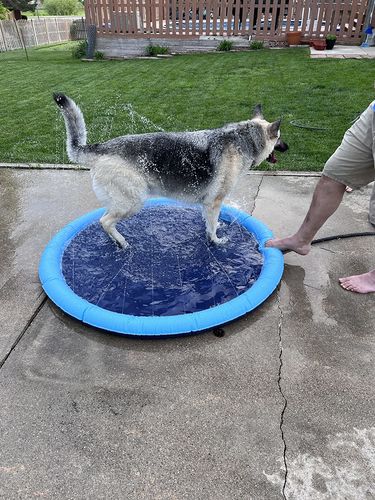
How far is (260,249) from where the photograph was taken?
173 inches

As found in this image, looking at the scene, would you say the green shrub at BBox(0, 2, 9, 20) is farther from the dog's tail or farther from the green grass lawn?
the dog's tail

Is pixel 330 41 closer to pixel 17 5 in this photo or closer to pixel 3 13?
pixel 3 13

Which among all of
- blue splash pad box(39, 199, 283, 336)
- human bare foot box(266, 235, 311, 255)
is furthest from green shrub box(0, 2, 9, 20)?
human bare foot box(266, 235, 311, 255)

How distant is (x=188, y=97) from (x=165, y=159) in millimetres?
7673

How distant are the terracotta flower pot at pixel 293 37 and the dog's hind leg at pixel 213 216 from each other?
1656cm

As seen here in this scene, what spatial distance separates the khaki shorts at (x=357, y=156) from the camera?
3.37 metres

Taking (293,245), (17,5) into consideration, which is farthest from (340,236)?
(17,5)

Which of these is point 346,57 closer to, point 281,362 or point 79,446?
point 281,362

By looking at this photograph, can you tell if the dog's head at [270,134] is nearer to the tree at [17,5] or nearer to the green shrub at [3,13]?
the green shrub at [3,13]

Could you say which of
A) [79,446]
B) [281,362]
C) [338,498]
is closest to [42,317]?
[79,446]

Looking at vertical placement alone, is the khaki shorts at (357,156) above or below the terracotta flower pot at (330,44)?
above

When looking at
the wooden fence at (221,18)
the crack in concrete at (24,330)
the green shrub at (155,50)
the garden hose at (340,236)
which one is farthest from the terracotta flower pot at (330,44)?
the crack in concrete at (24,330)

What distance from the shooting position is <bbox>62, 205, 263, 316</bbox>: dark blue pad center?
376 centimetres

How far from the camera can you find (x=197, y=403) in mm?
2781
